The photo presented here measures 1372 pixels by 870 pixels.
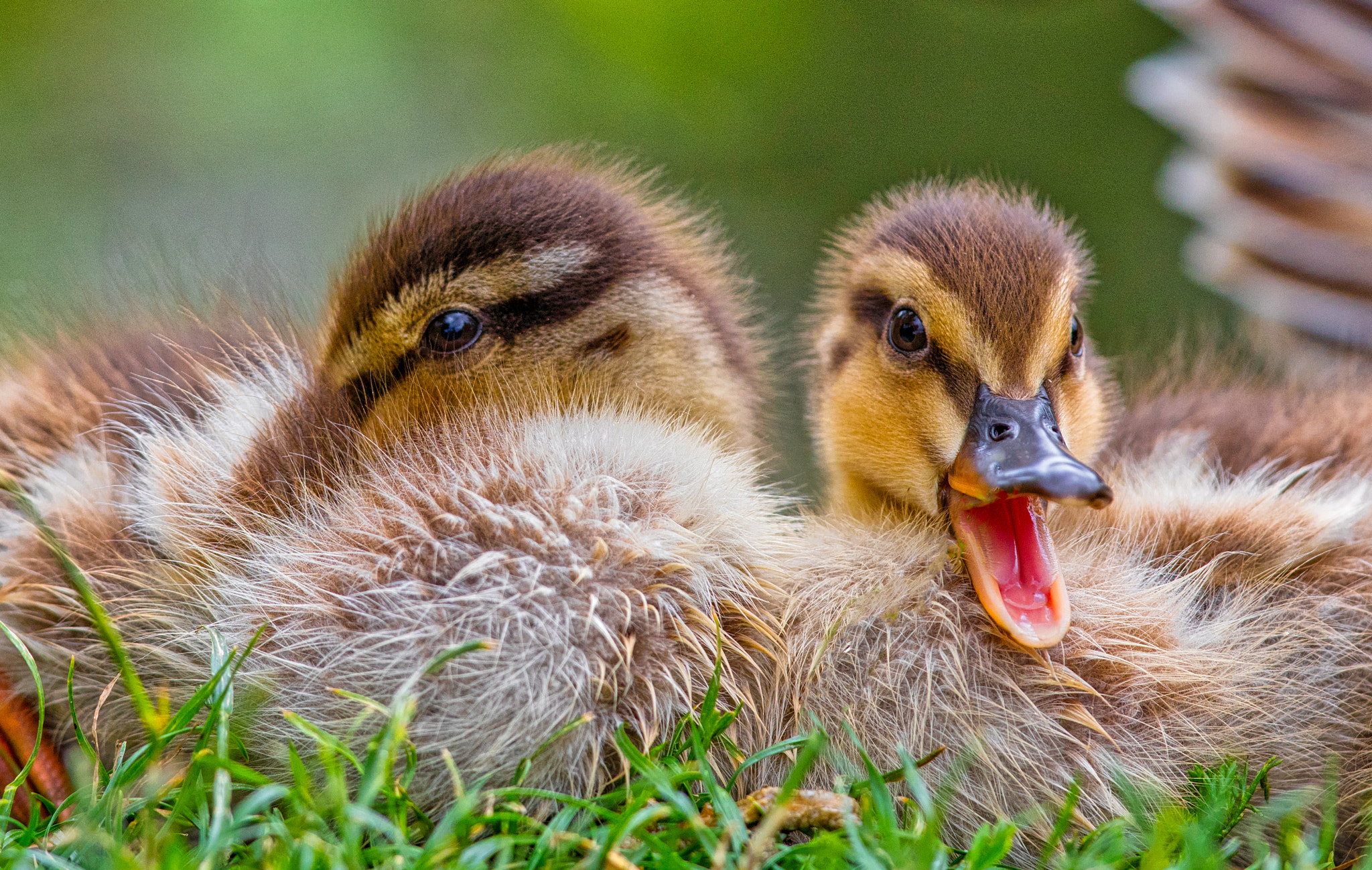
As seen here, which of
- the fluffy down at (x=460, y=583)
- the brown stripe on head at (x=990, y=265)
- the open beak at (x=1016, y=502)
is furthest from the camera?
the brown stripe on head at (x=990, y=265)

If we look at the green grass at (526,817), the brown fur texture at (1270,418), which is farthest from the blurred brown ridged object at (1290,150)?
the green grass at (526,817)

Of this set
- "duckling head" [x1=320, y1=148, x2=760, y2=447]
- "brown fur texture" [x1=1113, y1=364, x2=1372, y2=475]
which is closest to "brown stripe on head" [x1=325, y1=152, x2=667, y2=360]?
"duckling head" [x1=320, y1=148, x2=760, y2=447]

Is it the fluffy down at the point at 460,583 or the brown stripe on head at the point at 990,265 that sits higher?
the brown stripe on head at the point at 990,265

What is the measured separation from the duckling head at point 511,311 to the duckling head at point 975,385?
0.22 meters

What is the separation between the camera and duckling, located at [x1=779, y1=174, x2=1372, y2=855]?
50.1 inches

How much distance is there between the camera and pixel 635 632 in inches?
47.8

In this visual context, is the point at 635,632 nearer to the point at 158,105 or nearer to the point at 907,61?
the point at 158,105

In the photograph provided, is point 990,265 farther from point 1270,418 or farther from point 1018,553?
point 1270,418

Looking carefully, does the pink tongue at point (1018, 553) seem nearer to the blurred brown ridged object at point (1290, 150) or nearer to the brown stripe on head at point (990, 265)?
the brown stripe on head at point (990, 265)

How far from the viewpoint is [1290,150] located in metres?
2.23

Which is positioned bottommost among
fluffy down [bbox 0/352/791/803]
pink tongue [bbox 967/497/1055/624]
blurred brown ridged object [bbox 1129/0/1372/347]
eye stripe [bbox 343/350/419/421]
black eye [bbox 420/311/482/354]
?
fluffy down [bbox 0/352/791/803]

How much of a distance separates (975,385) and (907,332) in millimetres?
148

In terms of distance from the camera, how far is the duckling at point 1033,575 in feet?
4.18

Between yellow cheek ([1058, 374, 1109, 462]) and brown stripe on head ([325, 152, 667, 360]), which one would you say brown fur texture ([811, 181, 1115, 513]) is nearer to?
yellow cheek ([1058, 374, 1109, 462])
